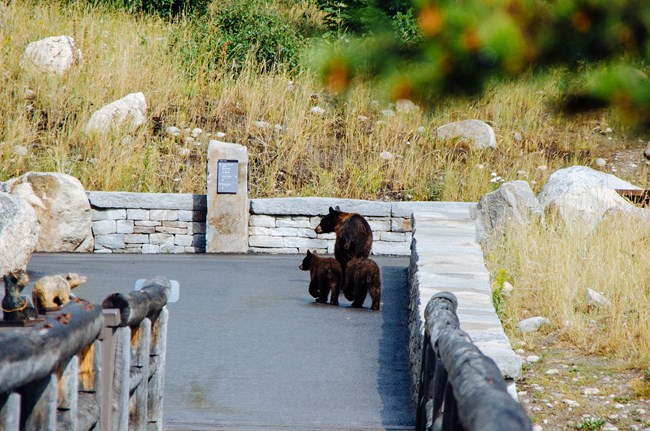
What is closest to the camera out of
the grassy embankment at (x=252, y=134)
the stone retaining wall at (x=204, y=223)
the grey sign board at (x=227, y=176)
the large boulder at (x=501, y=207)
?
the large boulder at (x=501, y=207)

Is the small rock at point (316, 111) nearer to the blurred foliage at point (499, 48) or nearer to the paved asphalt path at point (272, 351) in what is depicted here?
the paved asphalt path at point (272, 351)

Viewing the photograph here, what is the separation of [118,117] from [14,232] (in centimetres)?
603

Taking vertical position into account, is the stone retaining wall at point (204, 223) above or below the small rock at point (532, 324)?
above

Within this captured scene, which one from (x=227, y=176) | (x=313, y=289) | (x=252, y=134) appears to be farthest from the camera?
(x=252, y=134)

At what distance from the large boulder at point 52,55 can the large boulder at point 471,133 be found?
7255 mm

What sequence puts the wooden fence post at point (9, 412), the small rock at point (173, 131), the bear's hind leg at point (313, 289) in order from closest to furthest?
the wooden fence post at point (9, 412), the bear's hind leg at point (313, 289), the small rock at point (173, 131)

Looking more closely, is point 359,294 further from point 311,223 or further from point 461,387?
point 461,387

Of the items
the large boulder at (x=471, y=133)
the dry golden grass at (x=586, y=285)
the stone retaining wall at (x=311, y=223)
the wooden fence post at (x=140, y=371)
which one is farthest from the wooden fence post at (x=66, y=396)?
the large boulder at (x=471, y=133)

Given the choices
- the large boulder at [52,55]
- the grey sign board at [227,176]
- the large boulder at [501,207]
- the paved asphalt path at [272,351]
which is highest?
the large boulder at [52,55]

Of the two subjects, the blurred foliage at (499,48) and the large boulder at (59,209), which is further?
the large boulder at (59,209)

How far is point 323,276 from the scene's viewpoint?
10219mm

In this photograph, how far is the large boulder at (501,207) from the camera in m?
13.3

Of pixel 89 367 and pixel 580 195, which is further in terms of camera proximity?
pixel 580 195

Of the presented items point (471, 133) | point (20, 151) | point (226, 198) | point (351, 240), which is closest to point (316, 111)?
point (471, 133)
